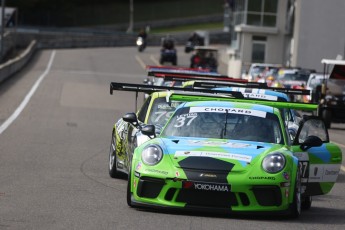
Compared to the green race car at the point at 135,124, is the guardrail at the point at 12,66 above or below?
below

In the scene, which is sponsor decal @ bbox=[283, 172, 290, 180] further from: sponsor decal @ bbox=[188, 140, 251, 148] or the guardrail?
the guardrail

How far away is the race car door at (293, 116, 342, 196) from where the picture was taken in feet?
37.6

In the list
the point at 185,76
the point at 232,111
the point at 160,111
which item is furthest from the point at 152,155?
the point at 185,76

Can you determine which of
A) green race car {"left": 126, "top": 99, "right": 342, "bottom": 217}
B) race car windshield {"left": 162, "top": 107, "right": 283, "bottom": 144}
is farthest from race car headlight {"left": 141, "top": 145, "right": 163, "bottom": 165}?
race car windshield {"left": 162, "top": 107, "right": 283, "bottom": 144}

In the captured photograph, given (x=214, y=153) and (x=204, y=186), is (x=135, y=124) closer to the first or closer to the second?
(x=214, y=153)

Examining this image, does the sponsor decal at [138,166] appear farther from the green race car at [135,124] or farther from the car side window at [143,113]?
the car side window at [143,113]

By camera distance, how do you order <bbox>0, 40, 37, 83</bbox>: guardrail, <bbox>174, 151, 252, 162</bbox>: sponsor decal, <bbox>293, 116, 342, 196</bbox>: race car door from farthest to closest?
1. <bbox>0, 40, 37, 83</bbox>: guardrail
2. <bbox>293, 116, 342, 196</bbox>: race car door
3. <bbox>174, 151, 252, 162</bbox>: sponsor decal

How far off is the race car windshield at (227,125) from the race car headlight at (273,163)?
72cm

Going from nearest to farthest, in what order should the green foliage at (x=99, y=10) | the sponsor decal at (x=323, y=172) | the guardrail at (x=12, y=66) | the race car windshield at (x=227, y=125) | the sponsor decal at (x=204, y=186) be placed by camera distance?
the sponsor decal at (x=204, y=186) → the race car windshield at (x=227, y=125) → the sponsor decal at (x=323, y=172) → the guardrail at (x=12, y=66) → the green foliage at (x=99, y=10)

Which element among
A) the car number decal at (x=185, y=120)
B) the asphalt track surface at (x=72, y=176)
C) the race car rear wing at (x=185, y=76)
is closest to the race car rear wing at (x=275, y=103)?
the car number decal at (x=185, y=120)

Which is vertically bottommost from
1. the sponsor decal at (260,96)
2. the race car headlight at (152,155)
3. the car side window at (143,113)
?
the car side window at (143,113)

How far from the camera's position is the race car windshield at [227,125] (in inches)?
440

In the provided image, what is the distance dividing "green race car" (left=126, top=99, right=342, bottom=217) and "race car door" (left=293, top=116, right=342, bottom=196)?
8cm

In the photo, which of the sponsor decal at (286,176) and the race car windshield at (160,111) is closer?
the sponsor decal at (286,176)
